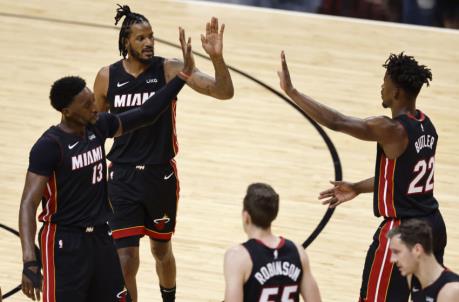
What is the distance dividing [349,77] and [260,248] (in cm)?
807

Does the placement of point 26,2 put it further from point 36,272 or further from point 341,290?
point 36,272

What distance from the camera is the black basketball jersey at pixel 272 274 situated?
498 centimetres

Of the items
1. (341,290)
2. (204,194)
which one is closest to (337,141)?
(204,194)

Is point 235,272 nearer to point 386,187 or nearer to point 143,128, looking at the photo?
point 386,187

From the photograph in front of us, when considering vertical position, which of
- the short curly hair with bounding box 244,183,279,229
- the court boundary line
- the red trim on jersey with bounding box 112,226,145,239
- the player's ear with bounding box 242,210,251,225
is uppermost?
the court boundary line

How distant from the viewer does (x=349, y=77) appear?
12.9 m

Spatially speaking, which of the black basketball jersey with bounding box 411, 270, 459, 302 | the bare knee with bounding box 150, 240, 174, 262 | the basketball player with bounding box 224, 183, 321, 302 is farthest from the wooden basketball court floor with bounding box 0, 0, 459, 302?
the basketball player with bounding box 224, 183, 321, 302

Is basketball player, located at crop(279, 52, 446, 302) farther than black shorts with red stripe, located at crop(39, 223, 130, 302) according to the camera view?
Yes

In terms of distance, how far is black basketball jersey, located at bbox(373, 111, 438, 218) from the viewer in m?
6.27

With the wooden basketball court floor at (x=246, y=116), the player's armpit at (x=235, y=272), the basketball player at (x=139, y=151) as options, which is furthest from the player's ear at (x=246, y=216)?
the wooden basketball court floor at (x=246, y=116)

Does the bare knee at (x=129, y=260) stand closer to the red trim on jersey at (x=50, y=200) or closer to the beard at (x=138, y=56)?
the red trim on jersey at (x=50, y=200)

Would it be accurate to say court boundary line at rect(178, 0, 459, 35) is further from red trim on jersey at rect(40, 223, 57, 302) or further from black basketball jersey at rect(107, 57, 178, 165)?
red trim on jersey at rect(40, 223, 57, 302)

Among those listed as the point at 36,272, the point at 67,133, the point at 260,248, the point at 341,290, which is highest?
the point at 67,133

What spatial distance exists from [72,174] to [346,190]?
1.97 meters
